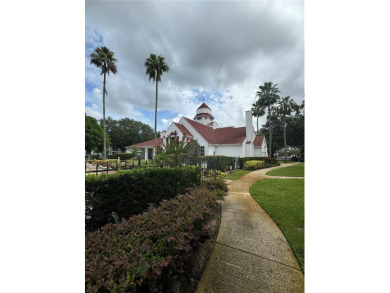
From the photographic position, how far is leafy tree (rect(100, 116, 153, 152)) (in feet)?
129

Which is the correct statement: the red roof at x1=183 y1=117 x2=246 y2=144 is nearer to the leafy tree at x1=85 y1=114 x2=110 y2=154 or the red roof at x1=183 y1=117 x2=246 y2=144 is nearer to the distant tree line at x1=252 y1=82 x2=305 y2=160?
the distant tree line at x1=252 y1=82 x2=305 y2=160

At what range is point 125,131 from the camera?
39.9 meters

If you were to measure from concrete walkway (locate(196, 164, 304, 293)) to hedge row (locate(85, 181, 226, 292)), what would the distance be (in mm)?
477

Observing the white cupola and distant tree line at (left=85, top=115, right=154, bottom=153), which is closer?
the white cupola

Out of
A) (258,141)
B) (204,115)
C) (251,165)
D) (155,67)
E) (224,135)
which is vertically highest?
(155,67)

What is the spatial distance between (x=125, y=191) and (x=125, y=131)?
41.7 metres

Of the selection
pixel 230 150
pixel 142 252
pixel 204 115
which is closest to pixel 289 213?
pixel 142 252

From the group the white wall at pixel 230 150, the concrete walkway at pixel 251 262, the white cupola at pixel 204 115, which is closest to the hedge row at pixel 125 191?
the concrete walkway at pixel 251 262

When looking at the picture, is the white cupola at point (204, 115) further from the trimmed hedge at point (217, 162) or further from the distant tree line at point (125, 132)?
the distant tree line at point (125, 132)

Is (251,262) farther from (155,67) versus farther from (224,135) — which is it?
(155,67)

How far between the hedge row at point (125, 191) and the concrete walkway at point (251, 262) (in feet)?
5.45

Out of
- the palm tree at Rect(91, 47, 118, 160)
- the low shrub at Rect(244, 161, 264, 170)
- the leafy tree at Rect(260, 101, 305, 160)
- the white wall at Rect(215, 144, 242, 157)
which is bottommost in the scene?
the low shrub at Rect(244, 161, 264, 170)

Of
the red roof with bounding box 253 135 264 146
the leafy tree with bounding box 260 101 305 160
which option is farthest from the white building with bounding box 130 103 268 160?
the leafy tree with bounding box 260 101 305 160

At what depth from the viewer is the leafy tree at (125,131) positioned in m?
39.2
